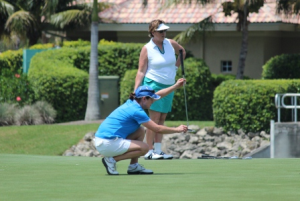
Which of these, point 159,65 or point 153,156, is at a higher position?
point 159,65

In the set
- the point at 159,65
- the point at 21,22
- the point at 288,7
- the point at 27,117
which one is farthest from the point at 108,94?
the point at 159,65

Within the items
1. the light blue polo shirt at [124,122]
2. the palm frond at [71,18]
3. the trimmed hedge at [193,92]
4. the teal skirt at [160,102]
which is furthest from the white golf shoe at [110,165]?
the palm frond at [71,18]

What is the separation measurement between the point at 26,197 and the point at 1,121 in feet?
47.7

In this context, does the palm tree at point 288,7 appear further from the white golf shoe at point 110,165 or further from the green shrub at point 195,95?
the white golf shoe at point 110,165

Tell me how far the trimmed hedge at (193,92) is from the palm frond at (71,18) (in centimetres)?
944

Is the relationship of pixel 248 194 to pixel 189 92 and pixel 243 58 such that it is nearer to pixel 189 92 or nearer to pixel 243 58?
pixel 189 92

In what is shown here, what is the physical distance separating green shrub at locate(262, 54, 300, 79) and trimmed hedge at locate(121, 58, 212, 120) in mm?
1948

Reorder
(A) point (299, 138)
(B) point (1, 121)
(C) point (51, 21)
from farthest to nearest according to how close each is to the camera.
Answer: (C) point (51, 21) → (B) point (1, 121) → (A) point (299, 138)

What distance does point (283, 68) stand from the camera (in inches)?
906

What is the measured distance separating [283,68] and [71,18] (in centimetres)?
1118

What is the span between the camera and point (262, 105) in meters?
18.7

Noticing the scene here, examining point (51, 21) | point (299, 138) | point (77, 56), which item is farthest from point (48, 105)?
point (51, 21)

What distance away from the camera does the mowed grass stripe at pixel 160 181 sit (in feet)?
21.5

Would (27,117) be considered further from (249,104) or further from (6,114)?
(249,104)
